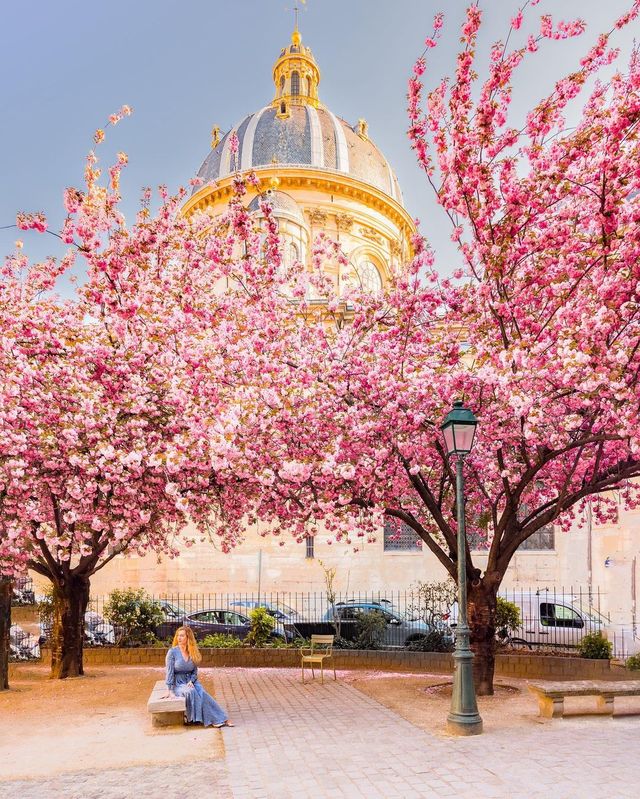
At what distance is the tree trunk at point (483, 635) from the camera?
520 inches

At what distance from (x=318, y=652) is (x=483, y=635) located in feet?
20.0

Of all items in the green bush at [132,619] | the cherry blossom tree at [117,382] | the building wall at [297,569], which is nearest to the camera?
the cherry blossom tree at [117,382]

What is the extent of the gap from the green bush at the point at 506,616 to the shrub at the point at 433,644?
124cm

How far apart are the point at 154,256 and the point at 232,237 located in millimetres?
1593

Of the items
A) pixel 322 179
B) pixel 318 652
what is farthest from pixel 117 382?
pixel 322 179

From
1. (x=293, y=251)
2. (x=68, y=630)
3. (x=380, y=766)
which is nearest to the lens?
(x=380, y=766)

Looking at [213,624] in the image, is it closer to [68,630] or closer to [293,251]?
[68,630]

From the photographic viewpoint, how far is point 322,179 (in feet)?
171

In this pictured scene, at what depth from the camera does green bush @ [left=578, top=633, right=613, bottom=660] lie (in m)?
16.2

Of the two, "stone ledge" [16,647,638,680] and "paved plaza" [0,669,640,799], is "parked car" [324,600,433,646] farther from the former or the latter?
"paved plaza" [0,669,640,799]

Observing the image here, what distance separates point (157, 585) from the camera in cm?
3491

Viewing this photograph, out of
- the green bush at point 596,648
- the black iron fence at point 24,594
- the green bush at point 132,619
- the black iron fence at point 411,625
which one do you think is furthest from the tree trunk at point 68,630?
the black iron fence at point 24,594

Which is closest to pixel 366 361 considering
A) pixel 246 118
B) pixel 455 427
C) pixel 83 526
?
pixel 455 427

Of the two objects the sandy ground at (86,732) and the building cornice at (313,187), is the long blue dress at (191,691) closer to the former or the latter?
the sandy ground at (86,732)
